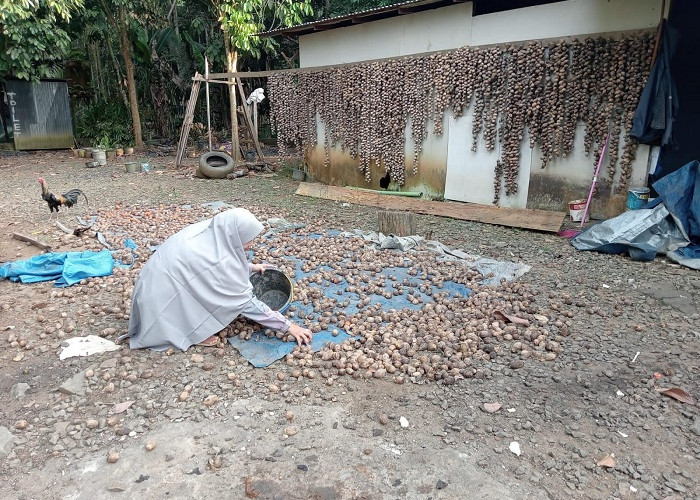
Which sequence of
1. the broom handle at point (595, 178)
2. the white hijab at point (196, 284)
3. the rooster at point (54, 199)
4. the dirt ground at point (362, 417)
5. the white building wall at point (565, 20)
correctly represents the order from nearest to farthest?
the dirt ground at point (362, 417) < the white hijab at point (196, 284) < the white building wall at point (565, 20) < the broom handle at point (595, 178) < the rooster at point (54, 199)

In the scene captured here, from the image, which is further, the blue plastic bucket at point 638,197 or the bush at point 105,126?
the bush at point 105,126

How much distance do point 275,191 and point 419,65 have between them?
11.7 ft

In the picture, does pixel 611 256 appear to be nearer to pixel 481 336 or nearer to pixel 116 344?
pixel 481 336

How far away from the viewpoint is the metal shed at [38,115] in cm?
1529

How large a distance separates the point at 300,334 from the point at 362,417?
0.95 meters

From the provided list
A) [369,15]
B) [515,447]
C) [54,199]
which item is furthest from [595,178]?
[54,199]

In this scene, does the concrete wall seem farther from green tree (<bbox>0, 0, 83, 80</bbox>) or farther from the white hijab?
green tree (<bbox>0, 0, 83, 80</bbox>)

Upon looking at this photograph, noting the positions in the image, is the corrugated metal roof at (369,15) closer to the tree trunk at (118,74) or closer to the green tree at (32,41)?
the green tree at (32,41)

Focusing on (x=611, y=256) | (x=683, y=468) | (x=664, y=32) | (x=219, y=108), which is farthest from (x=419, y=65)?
(x=219, y=108)

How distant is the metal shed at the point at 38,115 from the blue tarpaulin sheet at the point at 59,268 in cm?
1271

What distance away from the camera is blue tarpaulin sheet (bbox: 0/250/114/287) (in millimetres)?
4960

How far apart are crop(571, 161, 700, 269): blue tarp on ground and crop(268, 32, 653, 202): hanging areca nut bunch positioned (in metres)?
0.88

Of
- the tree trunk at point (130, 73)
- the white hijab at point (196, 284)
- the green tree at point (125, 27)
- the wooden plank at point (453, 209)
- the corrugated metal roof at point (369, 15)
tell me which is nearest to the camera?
the white hijab at point (196, 284)

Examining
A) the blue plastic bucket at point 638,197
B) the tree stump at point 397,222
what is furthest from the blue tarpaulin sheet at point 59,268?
the blue plastic bucket at point 638,197
